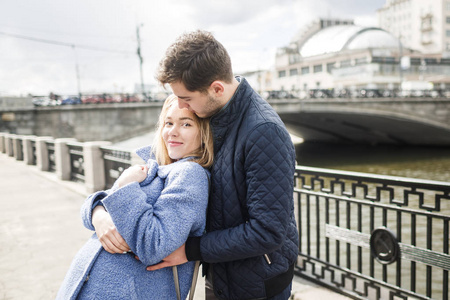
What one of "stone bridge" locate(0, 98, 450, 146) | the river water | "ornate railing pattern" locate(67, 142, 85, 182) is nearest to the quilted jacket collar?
"ornate railing pattern" locate(67, 142, 85, 182)

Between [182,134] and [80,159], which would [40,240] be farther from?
[80,159]

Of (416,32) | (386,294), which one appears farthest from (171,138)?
(416,32)

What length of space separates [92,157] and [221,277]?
6.43m

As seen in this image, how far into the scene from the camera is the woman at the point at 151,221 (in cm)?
148

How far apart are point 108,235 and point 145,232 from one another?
6.7 inches

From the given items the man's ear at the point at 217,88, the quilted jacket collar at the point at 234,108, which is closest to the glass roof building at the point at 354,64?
the quilted jacket collar at the point at 234,108

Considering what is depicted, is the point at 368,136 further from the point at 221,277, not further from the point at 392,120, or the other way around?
the point at 221,277

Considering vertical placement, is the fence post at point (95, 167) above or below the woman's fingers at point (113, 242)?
below

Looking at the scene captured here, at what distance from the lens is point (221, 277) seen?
1752mm

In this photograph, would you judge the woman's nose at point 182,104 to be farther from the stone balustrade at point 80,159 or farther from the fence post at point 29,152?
the fence post at point 29,152

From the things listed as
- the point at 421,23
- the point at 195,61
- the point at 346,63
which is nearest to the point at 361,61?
the point at 346,63

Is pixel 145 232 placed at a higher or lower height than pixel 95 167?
higher

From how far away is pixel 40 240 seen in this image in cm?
487

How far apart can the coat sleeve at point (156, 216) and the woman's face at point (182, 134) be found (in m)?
0.24
